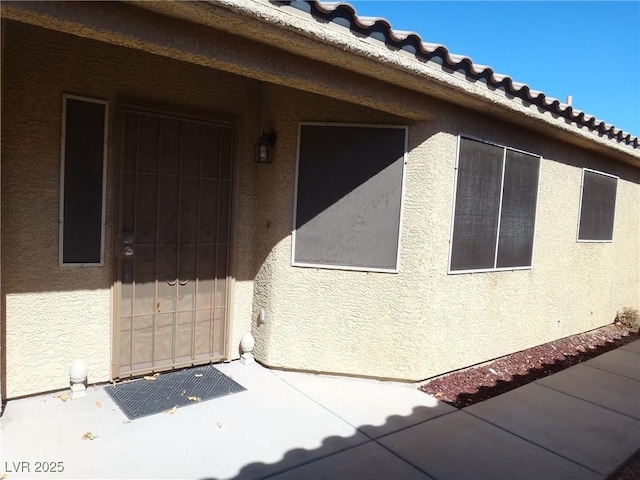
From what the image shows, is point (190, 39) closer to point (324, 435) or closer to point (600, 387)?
point (324, 435)

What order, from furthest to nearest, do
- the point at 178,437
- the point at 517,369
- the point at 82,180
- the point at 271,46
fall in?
the point at 517,369 < the point at 82,180 < the point at 178,437 < the point at 271,46

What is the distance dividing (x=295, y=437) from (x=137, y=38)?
3.47 metres

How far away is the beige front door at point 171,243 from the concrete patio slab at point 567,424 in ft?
10.7

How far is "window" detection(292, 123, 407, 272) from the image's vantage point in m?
5.09

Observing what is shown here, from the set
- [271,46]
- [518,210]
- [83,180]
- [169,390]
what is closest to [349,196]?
[271,46]

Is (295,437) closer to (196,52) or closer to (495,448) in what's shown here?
(495,448)

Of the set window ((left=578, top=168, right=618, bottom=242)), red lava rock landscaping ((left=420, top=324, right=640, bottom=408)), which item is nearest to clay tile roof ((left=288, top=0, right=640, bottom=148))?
window ((left=578, top=168, right=618, bottom=242))

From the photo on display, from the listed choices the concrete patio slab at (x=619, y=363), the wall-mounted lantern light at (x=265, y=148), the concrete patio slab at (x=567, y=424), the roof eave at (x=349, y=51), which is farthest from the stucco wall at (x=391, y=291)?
the concrete patio slab at (x=619, y=363)

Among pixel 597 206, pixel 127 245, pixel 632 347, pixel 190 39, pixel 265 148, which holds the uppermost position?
pixel 190 39

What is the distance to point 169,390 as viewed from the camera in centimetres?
471

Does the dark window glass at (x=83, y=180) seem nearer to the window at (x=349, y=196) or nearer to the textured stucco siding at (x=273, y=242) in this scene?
the textured stucco siding at (x=273, y=242)

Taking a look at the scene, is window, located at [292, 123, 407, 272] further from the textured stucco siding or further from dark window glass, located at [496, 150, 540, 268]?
dark window glass, located at [496, 150, 540, 268]

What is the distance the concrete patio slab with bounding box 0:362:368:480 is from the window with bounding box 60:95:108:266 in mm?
1470

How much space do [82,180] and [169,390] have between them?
2.36 metres
